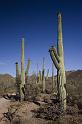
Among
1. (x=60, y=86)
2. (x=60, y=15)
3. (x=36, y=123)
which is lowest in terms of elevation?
(x=36, y=123)

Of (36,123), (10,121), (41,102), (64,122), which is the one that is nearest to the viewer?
(64,122)

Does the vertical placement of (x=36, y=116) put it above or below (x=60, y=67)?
below

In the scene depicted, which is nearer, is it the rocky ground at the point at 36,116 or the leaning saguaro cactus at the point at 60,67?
the rocky ground at the point at 36,116

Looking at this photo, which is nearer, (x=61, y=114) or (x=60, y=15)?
(x=61, y=114)

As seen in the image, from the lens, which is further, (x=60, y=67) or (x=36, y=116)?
(x=60, y=67)

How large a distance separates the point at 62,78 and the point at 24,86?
504cm

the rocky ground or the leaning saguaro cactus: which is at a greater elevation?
the leaning saguaro cactus

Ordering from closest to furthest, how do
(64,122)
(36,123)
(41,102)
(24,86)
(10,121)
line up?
(64,122) < (36,123) < (10,121) < (41,102) < (24,86)

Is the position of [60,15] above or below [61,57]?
above

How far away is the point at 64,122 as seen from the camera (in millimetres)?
10586

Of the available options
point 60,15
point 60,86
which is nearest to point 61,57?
point 60,86

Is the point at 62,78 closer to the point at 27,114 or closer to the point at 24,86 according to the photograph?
the point at 27,114

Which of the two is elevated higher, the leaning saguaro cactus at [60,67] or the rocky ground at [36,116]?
the leaning saguaro cactus at [60,67]

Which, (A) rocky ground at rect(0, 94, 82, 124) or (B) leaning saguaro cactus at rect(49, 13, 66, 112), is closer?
(A) rocky ground at rect(0, 94, 82, 124)
